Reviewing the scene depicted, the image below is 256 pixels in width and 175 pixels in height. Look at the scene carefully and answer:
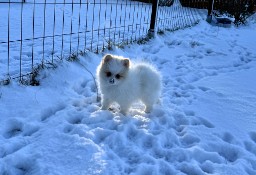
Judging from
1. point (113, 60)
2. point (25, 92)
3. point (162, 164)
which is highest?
point (113, 60)

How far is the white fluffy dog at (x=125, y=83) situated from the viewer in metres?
3.67

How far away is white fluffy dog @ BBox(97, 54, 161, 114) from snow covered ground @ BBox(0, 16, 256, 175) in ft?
0.54

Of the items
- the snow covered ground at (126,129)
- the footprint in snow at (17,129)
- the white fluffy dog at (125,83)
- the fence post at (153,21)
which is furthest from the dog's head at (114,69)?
the fence post at (153,21)

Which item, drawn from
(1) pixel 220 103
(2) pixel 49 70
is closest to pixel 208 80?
(1) pixel 220 103

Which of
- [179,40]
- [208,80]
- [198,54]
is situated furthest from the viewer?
[179,40]

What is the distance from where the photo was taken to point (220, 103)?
436 cm

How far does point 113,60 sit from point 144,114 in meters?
0.72

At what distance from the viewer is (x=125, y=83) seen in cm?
372

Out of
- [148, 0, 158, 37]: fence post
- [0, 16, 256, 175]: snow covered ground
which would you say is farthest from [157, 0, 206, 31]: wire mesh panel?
[0, 16, 256, 175]: snow covered ground

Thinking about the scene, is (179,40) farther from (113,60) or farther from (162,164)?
(162,164)

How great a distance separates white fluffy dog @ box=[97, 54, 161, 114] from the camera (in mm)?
3668

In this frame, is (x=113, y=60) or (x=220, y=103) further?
(x=220, y=103)

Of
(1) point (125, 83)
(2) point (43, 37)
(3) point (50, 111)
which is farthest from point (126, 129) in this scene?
(2) point (43, 37)

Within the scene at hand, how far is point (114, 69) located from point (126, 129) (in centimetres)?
67
